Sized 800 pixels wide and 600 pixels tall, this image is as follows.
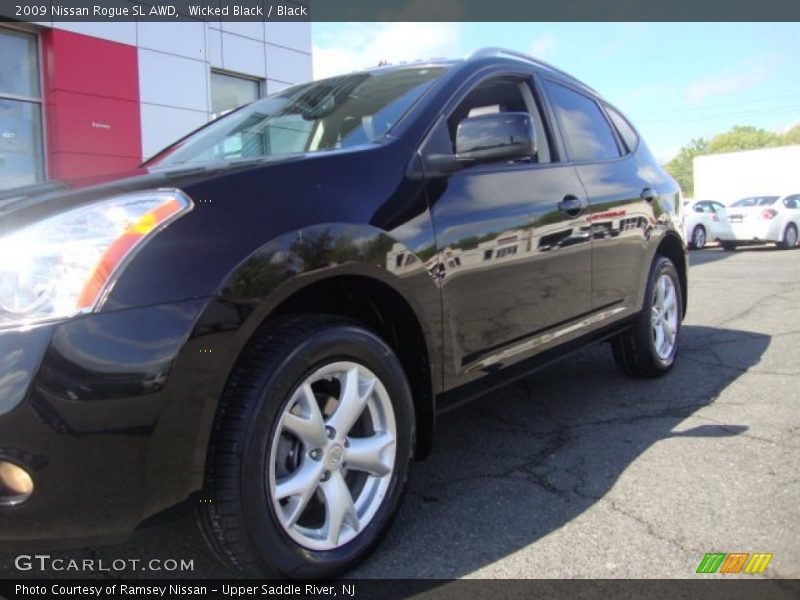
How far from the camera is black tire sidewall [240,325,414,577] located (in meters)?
1.81

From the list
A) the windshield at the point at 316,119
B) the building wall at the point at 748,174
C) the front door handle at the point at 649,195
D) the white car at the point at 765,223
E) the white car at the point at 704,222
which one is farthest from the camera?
the building wall at the point at 748,174

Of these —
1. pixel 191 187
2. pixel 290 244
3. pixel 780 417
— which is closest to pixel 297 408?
pixel 290 244

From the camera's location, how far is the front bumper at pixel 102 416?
1542 millimetres

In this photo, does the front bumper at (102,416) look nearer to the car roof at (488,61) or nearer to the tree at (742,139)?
the car roof at (488,61)

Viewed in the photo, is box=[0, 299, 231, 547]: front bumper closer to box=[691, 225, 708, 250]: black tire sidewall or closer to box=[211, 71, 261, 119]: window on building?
box=[211, 71, 261, 119]: window on building

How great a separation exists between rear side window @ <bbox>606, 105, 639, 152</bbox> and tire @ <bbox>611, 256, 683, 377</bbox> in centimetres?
74

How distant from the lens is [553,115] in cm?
348

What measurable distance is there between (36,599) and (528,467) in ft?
6.17

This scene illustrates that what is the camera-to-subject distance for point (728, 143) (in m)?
92.5

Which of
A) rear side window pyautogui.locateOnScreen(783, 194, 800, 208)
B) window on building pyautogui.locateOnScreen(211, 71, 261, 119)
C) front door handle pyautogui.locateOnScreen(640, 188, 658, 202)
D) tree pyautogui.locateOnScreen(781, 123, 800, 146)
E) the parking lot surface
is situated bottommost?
the parking lot surface

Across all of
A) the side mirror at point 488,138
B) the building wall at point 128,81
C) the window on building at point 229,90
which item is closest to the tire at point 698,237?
the window on building at point 229,90

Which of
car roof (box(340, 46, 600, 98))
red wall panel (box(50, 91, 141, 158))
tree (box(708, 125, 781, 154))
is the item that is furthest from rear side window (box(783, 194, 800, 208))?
tree (box(708, 125, 781, 154))

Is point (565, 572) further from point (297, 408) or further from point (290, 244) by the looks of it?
point (290, 244)

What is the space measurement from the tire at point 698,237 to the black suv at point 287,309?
16.7 meters
